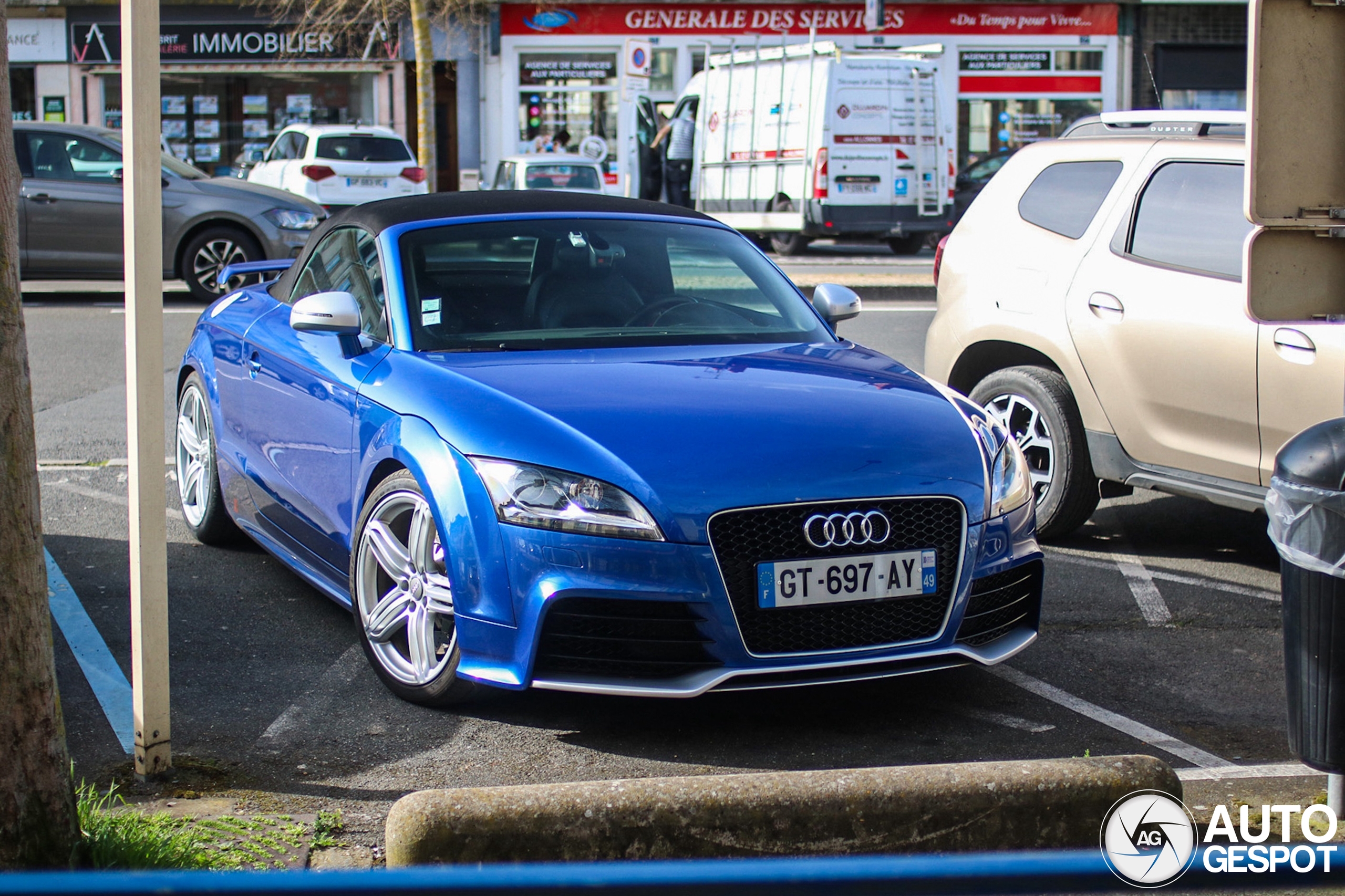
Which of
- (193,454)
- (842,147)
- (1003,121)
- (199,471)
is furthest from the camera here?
(1003,121)

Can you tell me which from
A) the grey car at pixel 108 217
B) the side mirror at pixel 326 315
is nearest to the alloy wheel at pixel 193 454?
the side mirror at pixel 326 315

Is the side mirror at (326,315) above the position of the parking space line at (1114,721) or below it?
above

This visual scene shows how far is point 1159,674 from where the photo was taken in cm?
461

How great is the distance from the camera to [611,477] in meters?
3.73

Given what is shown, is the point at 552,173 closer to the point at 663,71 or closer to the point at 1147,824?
the point at 663,71

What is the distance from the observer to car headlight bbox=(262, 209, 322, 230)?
48.5ft

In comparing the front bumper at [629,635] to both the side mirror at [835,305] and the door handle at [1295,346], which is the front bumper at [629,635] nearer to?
the side mirror at [835,305]

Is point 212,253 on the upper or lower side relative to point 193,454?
upper

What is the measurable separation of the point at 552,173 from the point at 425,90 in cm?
257

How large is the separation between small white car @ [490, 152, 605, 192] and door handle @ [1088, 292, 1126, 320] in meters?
16.2

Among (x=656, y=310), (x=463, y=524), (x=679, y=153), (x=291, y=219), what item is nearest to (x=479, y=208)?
(x=656, y=310)

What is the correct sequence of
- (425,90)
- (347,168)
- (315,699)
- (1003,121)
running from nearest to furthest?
(315,699) < (347,168) < (425,90) < (1003,121)

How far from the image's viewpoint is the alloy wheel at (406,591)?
13.2ft

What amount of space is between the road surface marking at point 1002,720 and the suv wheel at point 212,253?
11.8 metres
